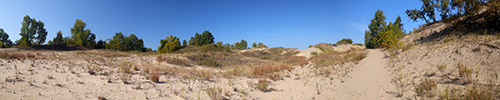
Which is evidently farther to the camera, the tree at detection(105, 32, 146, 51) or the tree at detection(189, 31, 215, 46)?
the tree at detection(189, 31, 215, 46)

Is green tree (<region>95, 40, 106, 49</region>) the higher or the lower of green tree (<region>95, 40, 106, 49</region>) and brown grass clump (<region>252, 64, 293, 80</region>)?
the higher

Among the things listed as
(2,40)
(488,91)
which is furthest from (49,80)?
(2,40)

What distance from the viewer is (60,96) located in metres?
4.40

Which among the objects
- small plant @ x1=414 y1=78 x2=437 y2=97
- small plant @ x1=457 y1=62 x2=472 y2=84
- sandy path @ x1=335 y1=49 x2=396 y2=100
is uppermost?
small plant @ x1=457 y1=62 x2=472 y2=84

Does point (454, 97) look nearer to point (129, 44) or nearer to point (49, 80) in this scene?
point (49, 80)

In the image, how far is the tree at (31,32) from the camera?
47.5 metres

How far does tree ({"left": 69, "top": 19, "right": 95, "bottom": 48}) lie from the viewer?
171 feet

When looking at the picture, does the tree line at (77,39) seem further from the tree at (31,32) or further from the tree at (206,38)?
the tree at (206,38)

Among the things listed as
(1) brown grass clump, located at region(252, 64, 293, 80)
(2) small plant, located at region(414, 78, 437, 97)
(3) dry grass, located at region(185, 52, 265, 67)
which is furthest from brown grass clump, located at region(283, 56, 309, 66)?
(2) small plant, located at region(414, 78, 437, 97)

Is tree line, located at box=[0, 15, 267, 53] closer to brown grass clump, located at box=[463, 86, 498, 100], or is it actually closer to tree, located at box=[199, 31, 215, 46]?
tree, located at box=[199, 31, 215, 46]

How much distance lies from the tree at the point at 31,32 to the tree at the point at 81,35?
20.3 feet

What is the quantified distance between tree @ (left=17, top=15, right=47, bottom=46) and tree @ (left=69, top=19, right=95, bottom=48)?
6.17 meters

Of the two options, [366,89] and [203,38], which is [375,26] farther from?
[203,38]

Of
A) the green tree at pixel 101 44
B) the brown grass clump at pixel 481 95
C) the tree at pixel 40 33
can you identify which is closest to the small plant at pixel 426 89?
the brown grass clump at pixel 481 95
